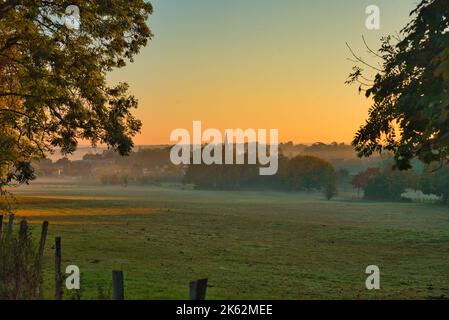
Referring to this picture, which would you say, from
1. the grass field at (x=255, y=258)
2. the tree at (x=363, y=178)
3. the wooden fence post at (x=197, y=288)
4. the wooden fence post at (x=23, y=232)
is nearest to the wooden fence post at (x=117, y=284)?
the wooden fence post at (x=197, y=288)

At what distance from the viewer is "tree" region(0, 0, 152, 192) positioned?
88.4 feet

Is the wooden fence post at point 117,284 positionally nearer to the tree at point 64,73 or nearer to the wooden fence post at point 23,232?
the wooden fence post at point 23,232

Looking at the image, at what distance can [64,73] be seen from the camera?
28391mm

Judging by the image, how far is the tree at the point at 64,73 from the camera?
88.4 feet

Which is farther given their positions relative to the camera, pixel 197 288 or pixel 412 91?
pixel 412 91

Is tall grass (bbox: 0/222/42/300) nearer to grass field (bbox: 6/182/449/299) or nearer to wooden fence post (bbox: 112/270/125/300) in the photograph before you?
grass field (bbox: 6/182/449/299)

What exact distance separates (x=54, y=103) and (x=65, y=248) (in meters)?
10.9

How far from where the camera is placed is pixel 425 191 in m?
121

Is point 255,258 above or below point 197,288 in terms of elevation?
below

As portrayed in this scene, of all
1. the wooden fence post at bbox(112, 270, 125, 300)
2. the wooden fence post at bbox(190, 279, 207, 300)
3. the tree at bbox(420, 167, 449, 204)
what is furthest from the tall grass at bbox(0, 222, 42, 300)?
the tree at bbox(420, 167, 449, 204)

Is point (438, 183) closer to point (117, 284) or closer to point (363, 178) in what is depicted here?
point (363, 178)

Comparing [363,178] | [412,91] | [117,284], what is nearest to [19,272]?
[117,284]
